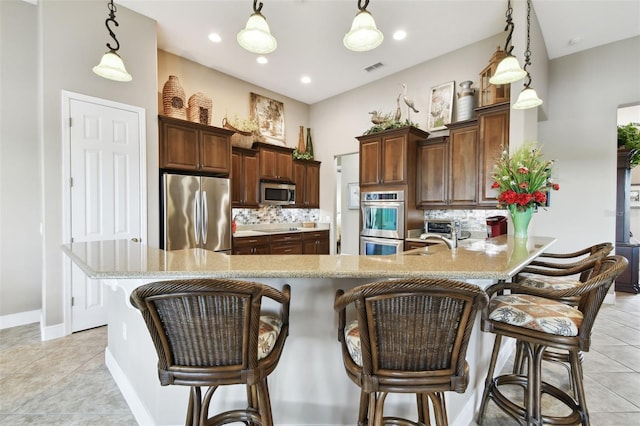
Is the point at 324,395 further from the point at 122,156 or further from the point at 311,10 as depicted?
the point at 311,10

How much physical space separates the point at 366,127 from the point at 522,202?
3390 mm

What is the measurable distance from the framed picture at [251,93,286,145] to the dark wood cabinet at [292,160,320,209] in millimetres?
625

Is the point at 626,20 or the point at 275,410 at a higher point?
the point at 626,20

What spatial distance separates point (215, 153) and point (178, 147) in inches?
20.0

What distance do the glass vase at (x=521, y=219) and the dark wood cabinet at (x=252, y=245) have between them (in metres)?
3.43

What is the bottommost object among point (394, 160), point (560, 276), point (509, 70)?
point (560, 276)

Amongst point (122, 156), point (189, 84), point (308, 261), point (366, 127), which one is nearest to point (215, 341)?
point (308, 261)

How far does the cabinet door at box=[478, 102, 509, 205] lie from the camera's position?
3.52 m

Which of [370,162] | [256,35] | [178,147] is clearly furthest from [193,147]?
[370,162]

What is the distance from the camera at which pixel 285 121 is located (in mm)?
5930

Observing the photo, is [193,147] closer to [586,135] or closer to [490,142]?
[490,142]

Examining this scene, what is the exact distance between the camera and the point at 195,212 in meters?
3.87

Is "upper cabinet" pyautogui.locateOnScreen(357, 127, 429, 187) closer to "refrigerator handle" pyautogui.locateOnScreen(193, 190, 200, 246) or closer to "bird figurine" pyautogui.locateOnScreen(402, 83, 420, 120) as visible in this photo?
"bird figurine" pyautogui.locateOnScreen(402, 83, 420, 120)

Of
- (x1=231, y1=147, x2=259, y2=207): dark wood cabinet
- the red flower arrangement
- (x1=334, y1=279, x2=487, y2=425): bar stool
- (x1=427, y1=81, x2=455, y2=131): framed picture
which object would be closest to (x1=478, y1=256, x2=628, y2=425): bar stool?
(x1=334, y1=279, x2=487, y2=425): bar stool
